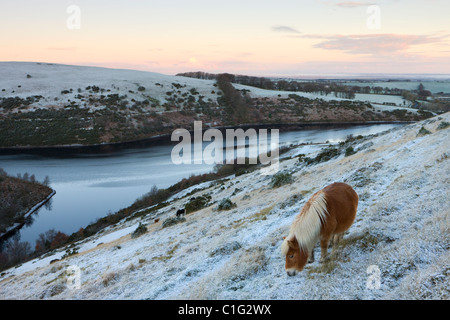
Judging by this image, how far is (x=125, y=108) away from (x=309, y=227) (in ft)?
296

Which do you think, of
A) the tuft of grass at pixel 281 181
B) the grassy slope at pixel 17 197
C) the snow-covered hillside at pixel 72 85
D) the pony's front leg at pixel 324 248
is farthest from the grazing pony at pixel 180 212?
the snow-covered hillside at pixel 72 85

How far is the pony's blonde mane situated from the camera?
604 cm

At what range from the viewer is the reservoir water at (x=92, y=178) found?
35.2m

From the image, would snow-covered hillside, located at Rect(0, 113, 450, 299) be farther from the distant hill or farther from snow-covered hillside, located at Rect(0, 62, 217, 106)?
snow-covered hillside, located at Rect(0, 62, 217, 106)

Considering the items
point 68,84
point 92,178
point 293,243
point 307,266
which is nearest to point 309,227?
point 293,243

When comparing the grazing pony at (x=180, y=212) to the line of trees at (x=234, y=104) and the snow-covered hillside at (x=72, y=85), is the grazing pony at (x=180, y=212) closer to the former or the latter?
the line of trees at (x=234, y=104)

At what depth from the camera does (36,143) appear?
66.4m

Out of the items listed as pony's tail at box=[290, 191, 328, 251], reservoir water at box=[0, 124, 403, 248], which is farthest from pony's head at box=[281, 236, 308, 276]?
reservoir water at box=[0, 124, 403, 248]

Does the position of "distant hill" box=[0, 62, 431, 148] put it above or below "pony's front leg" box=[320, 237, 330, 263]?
above

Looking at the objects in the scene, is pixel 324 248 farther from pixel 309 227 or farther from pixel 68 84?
pixel 68 84

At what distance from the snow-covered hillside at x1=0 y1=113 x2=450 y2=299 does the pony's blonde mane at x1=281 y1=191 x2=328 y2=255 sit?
35.8 inches

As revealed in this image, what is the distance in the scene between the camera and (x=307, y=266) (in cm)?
678

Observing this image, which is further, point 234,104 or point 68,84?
point 234,104
